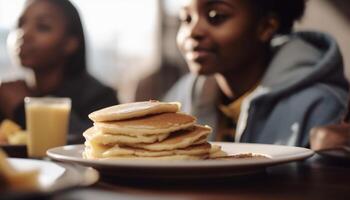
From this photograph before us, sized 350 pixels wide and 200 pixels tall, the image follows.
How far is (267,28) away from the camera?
209 centimetres

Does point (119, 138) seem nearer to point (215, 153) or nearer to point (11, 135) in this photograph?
point (215, 153)

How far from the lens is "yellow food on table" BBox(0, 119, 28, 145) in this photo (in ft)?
4.58

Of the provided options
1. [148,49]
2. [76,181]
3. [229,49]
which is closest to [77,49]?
[229,49]

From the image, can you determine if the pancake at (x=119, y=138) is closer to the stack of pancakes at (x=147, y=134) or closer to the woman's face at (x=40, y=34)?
the stack of pancakes at (x=147, y=134)

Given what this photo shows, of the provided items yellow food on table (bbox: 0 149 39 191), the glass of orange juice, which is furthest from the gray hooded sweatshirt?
yellow food on table (bbox: 0 149 39 191)

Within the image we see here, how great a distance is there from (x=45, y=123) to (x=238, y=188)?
770mm

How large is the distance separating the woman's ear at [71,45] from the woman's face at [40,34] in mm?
30

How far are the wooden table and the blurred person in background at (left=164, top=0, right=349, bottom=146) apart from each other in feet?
2.90

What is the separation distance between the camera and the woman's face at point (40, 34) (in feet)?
7.77

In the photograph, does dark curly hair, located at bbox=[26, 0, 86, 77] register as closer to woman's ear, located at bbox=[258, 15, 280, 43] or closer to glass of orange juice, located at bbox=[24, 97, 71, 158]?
woman's ear, located at bbox=[258, 15, 280, 43]

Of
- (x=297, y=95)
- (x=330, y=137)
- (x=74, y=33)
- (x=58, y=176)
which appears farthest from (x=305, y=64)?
(x=58, y=176)

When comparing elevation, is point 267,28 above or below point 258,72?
above

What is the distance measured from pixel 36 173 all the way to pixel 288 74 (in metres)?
1.37

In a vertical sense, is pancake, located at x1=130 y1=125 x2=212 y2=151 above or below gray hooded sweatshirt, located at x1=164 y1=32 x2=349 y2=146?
above
